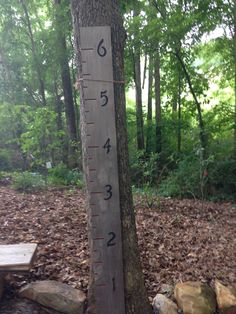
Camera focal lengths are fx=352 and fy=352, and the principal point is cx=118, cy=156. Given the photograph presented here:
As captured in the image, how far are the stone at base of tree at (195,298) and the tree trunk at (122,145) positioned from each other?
1.18ft

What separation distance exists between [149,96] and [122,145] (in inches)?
447

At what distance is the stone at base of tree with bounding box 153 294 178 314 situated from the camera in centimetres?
291

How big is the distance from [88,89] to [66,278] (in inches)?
67.2

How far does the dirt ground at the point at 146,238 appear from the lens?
11.0 ft

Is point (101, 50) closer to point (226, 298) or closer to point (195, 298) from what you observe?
point (195, 298)

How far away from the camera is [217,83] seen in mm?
12094

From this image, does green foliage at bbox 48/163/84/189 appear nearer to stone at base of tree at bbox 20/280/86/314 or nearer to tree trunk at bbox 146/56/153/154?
tree trunk at bbox 146/56/153/154

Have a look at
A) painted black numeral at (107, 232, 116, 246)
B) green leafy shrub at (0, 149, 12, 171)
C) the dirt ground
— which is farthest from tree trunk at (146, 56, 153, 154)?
painted black numeral at (107, 232, 116, 246)

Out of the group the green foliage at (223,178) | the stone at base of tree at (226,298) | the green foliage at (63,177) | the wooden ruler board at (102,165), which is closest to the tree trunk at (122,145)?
the wooden ruler board at (102,165)

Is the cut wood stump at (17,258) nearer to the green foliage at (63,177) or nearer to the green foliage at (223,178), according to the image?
the green foliage at (63,177)

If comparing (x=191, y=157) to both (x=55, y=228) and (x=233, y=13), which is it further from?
(x=55, y=228)

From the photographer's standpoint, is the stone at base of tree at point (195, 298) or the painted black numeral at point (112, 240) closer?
the painted black numeral at point (112, 240)

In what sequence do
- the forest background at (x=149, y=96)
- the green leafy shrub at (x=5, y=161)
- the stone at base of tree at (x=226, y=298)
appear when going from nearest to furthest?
the stone at base of tree at (x=226, y=298)
the forest background at (x=149, y=96)
the green leafy shrub at (x=5, y=161)

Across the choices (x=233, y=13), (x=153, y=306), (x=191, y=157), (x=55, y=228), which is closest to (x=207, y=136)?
(x=191, y=157)
